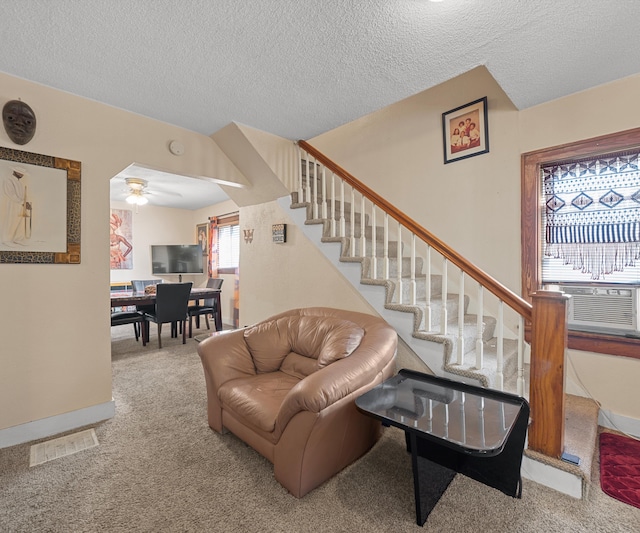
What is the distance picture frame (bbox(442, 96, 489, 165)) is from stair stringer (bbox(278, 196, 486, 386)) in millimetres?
1404

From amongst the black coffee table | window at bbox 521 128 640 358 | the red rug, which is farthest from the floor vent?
window at bbox 521 128 640 358

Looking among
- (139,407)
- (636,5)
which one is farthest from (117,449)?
(636,5)

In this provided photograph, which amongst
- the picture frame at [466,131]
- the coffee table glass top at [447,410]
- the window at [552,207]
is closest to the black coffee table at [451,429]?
the coffee table glass top at [447,410]

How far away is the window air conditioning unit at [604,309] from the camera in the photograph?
2.21 m

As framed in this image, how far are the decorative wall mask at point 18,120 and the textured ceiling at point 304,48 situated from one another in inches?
5.4

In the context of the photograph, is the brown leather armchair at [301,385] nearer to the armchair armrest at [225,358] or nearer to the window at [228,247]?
the armchair armrest at [225,358]

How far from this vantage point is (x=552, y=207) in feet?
8.17

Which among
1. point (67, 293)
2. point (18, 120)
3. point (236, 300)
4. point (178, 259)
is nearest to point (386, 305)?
point (67, 293)

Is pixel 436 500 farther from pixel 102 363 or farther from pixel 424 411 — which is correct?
pixel 102 363

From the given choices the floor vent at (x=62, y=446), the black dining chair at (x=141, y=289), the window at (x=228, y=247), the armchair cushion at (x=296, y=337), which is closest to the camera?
the floor vent at (x=62, y=446)

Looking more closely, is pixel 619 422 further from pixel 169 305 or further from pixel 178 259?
pixel 178 259

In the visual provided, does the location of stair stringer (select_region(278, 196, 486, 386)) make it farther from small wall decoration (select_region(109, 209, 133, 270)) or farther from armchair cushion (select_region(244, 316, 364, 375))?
small wall decoration (select_region(109, 209, 133, 270))

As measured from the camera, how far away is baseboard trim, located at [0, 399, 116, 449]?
212 cm

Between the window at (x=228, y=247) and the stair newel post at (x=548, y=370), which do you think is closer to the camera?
the stair newel post at (x=548, y=370)
